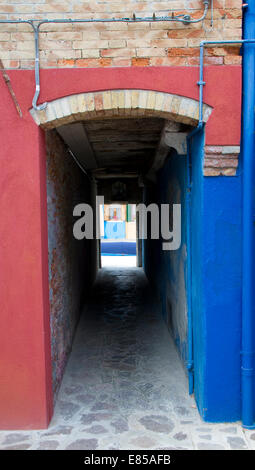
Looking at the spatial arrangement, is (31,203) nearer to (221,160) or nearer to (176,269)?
(221,160)

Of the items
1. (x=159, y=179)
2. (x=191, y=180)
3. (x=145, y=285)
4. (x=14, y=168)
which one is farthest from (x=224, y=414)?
(x=145, y=285)

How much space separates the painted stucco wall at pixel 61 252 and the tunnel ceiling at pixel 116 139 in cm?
26

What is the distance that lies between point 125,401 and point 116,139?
3.67 m

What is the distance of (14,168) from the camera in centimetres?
332

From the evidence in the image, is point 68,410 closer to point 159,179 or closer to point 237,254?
point 237,254

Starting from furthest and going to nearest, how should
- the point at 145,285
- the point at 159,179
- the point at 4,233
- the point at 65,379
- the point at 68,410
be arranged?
1. the point at 145,285
2. the point at 159,179
3. the point at 65,379
4. the point at 68,410
5. the point at 4,233

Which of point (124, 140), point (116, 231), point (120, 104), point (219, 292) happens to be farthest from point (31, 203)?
point (116, 231)

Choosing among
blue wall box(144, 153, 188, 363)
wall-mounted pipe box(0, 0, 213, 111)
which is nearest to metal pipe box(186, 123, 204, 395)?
blue wall box(144, 153, 188, 363)

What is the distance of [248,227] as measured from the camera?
3.35m

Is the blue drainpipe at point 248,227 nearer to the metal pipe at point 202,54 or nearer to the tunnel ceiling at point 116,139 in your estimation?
the metal pipe at point 202,54

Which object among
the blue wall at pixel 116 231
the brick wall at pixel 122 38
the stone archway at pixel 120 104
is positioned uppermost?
the brick wall at pixel 122 38

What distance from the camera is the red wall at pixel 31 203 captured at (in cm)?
326

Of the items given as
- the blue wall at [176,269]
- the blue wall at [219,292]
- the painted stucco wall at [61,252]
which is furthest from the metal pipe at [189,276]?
the painted stucco wall at [61,252]

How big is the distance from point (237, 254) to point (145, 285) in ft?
20.3
